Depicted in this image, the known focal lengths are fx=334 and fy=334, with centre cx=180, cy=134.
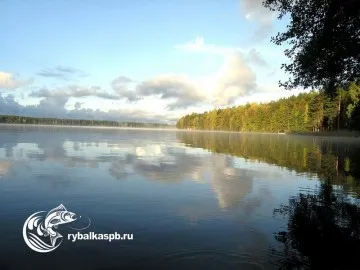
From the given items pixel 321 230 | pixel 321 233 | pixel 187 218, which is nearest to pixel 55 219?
pixel 187 218

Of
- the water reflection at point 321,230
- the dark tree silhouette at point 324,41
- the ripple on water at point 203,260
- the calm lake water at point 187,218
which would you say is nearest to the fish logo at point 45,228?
the calm lake water at point 187,218

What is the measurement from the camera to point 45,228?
437 inches

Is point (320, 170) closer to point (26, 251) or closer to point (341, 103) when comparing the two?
point (26, 251)

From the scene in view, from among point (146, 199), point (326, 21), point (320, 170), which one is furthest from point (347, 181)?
point (146, 199)

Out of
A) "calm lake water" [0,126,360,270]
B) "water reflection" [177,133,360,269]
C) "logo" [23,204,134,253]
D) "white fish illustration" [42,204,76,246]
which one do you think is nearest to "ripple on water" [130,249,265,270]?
"calm lake water" [0,126,360,270]

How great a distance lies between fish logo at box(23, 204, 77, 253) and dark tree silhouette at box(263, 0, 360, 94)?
1387 cm

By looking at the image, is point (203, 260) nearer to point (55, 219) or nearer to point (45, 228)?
point (45, 228)

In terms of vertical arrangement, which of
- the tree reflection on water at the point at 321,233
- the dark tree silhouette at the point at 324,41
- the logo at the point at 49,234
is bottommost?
the tree reflection on water at the point at 321,233

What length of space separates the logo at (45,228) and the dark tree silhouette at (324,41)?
13.9 metres

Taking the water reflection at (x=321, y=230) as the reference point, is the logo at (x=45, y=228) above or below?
above

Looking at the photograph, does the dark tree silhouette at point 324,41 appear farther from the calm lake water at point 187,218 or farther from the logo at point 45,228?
the logo at point 45,228

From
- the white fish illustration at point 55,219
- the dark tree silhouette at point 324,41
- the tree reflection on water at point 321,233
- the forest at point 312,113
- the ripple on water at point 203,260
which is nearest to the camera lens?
the ripple on water at point 203,260

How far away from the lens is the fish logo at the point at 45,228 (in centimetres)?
955

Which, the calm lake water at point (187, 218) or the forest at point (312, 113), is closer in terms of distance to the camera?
the calm lake water at point (187, 218)
